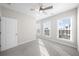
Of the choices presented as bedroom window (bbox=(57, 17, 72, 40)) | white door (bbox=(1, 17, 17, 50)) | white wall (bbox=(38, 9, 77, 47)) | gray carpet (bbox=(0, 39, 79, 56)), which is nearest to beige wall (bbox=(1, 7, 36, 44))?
white door (bbox=(1, 17, 17, 50))

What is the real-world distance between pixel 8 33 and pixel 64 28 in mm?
4095

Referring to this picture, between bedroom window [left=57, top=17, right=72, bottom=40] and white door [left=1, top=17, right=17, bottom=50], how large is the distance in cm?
358

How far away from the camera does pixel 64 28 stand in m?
5.29

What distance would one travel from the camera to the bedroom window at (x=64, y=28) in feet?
15.9

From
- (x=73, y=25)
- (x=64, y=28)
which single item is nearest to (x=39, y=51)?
(x=73, y=25)

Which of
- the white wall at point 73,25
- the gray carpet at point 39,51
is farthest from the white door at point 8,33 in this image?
the white wall at point 73,25

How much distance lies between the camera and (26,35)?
588 centimetres

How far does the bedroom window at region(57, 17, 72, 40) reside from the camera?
15.9 feet

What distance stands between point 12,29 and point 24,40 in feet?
5.21

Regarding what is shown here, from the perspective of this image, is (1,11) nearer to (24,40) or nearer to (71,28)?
(24,40)

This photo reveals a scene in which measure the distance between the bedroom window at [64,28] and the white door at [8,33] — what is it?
3.58 meters

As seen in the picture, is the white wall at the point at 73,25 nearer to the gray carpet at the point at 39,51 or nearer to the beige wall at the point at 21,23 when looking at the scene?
the gray carpet at the point at 39,51

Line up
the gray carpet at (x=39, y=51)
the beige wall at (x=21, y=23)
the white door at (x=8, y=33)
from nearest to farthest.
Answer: the gray carpet at (x=39, y=51), the white door at (x=8, y=33), the beige wall at (x=21, y=23)

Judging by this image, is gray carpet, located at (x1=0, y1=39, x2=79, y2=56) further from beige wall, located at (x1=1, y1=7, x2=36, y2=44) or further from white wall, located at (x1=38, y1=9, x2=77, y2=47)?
beige wall, located at (x1=1, y1=7, x2=36, y2=44)
